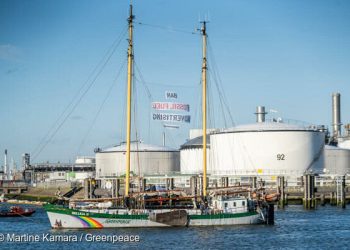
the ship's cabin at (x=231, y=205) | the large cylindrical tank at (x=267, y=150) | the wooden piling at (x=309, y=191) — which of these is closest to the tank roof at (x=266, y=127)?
the large cylindrical tank at (x=267, y=150)

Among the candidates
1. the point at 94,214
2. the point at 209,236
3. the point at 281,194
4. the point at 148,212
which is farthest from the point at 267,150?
the point at 209,236

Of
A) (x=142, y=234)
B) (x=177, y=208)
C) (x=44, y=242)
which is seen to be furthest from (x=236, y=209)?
(x=44, y=242)

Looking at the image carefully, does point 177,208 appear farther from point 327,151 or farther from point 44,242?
point 327,151

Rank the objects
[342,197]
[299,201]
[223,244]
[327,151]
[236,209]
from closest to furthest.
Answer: [223,244] < [236,209] < [342,197] < [299,201] < [327,151]

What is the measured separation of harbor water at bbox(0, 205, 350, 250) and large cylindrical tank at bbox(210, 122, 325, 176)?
148ft

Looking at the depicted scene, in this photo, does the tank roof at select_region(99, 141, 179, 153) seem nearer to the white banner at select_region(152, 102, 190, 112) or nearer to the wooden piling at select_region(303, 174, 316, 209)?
the white banner at select_region(152, 102, 190, 112)

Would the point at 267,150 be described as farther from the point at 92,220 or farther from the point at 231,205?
the point at 92,220

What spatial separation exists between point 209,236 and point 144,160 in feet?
314

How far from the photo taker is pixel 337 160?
505 feet

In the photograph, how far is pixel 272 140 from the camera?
421 ft

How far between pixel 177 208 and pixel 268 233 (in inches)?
416

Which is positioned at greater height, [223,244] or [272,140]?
[272,140]

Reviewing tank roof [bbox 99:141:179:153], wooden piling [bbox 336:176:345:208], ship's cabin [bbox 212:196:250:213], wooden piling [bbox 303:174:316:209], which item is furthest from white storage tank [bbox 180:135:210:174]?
ship's cabin [bbox 212:196:250:213]

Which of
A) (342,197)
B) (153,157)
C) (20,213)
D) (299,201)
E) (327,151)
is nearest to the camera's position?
(20,213)
